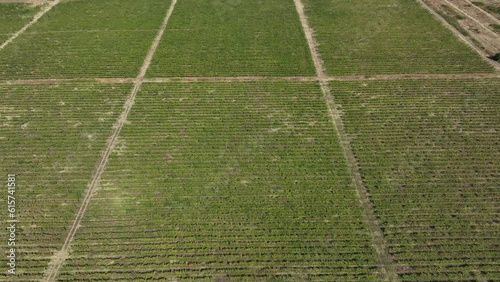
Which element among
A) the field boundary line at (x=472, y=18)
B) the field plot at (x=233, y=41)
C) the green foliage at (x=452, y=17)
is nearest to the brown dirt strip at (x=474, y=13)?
the field boundary line at (x=472, y=18)

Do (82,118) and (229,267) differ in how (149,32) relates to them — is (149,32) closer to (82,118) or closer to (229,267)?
(82,118)

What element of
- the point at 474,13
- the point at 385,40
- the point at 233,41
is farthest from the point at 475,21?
the point at 233,41

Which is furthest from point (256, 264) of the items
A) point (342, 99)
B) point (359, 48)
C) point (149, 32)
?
point (149, 32)

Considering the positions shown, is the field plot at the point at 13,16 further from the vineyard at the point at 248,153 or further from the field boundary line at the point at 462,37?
the field boundary line at the point at 462,37

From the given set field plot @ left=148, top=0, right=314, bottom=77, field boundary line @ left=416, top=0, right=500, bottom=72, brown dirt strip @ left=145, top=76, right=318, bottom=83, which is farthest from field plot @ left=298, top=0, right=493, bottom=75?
brown dirt strip @ left=145, top=76, right=318, bottom=83

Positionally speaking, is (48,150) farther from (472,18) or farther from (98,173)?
(472,18)
